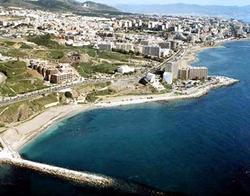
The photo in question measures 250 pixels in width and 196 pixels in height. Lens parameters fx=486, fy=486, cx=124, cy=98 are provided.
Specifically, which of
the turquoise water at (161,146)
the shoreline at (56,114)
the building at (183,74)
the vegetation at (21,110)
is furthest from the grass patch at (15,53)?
the turquoise water at (161,146)

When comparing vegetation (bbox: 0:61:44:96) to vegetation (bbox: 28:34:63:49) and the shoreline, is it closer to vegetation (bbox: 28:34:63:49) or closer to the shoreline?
the shoreline

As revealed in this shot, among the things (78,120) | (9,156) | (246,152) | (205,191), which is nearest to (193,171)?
(205,191)

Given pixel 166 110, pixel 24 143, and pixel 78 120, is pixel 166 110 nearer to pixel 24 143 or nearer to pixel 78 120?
pixel 78 120

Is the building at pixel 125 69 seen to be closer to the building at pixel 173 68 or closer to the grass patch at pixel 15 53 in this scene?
the building at pixel 173 68

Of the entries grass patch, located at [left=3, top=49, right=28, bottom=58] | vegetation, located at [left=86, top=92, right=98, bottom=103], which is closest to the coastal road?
vegetation, located at [left=86, top=92, right=98, bottom=103]

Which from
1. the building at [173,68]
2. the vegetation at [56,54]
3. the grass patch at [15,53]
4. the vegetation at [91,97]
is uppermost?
the grass patch at [15,53]

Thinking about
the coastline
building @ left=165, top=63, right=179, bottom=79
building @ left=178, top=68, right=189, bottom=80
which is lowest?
the coastline
